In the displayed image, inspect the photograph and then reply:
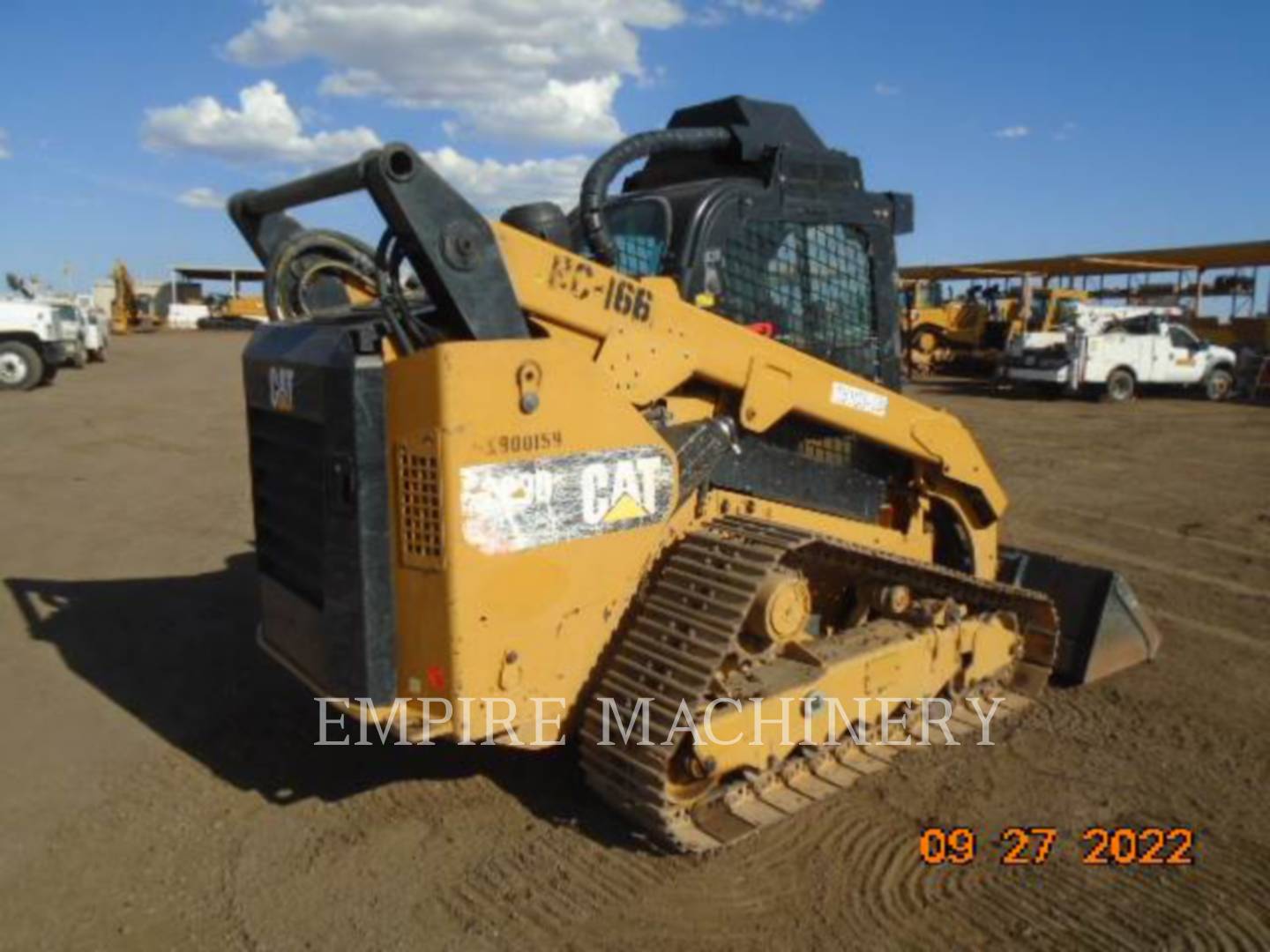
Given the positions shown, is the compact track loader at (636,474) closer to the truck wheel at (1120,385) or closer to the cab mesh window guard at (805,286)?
the cab mesh window guard at (805,286)

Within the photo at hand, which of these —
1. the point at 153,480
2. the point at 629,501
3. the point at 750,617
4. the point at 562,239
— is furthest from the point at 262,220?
the point at 153,480

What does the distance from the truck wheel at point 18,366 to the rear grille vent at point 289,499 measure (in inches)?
819

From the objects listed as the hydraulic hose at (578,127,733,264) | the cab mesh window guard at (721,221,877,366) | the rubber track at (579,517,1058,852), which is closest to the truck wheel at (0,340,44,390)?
the hydraulic hose at (578,127,733,264)

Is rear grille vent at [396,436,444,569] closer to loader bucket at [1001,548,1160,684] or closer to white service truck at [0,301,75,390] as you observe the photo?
loader bucket at [1001,548,1160,684]

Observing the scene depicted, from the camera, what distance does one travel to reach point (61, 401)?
19.6 m

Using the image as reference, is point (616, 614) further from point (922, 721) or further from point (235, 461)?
point (235, 461)

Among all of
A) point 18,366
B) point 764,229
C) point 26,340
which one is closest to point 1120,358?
point 764,229

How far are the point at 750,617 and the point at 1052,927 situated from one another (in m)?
1.42

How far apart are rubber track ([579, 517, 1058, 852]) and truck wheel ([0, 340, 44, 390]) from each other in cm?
2205

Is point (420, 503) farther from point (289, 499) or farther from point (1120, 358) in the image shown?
point (1120, 358)

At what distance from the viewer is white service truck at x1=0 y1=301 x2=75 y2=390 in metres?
21.6

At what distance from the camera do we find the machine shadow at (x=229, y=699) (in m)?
4.40

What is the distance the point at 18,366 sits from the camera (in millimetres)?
21906

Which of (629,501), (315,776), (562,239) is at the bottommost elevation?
(315,776)
